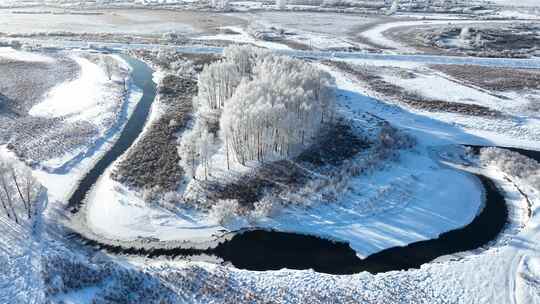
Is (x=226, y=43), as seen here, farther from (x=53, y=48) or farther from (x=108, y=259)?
(x=108, y=259)

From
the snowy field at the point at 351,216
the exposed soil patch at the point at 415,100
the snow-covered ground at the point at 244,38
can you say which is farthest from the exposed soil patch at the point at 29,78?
the exposed soil patch at the point at 415,100

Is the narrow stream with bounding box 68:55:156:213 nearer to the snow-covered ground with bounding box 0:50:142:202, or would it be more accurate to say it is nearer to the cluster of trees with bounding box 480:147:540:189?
the snow-covered ground with bounding box 0:50:142:202

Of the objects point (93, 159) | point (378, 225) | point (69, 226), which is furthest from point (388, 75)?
point (69, 226)

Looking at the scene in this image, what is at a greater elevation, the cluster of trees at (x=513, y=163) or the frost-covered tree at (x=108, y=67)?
the frost-covered tree at (x=108, y=67)

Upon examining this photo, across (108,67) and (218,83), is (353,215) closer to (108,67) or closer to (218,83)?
(218,83)

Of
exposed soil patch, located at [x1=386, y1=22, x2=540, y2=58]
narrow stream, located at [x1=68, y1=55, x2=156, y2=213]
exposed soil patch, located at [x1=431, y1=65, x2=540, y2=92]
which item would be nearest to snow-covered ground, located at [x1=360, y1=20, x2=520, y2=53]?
exposed soil patch, located at [x1=386, y1=22, x2=540, y2=58]

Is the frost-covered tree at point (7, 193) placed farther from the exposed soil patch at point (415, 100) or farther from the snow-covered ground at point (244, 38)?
the snow-covered ground at point (244, 38)

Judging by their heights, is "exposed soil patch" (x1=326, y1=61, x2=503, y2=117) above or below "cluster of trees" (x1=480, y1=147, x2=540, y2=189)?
above
